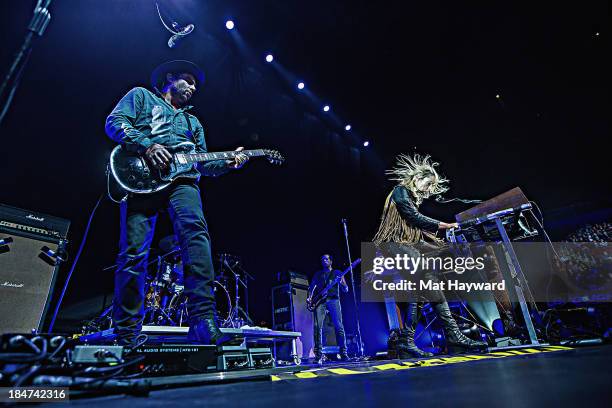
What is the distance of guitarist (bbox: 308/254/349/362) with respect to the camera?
18.4ft

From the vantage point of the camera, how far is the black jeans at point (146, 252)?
182cm

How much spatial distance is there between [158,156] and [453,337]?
2.96 meters

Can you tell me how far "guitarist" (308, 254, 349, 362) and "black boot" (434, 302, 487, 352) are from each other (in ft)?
9.38

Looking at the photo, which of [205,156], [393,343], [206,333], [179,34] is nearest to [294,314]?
[393,343]

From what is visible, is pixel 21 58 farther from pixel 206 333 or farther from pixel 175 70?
pixel 206 333

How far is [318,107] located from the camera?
22.2ft

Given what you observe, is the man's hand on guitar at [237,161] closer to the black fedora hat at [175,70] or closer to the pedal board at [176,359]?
the black fedora hat at [175,70]

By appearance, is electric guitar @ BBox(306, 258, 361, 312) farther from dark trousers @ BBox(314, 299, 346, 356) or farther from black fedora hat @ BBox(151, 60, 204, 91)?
black fedora hat @ BBox(151, 60, 204, 91)

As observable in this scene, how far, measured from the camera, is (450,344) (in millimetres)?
3021

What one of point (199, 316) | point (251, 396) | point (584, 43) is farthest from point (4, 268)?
point (584, 43)

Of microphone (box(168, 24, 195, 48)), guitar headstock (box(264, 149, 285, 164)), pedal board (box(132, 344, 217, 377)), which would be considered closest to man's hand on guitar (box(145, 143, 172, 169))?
pedal board (box(132, 344, 217, 377))

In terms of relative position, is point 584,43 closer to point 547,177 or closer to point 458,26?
point 458,26

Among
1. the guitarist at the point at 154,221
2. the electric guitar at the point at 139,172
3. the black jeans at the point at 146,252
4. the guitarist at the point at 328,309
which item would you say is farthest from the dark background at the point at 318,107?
the black jeans at the point at 146,252

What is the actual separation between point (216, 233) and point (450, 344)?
3970mm
